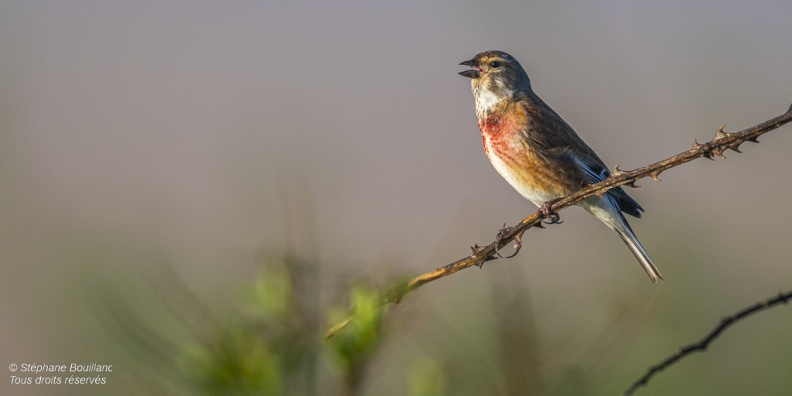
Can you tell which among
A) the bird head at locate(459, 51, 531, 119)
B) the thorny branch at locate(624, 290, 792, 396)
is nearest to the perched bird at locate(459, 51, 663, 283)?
the bird head at locate(459, 51, 531, 119)

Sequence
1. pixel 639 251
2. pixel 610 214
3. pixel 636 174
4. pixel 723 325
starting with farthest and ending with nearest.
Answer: pixel 610 214 → pixel 639 251 → pixel 636 174 → pixel 723 325

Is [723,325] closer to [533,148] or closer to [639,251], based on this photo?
[639,251]

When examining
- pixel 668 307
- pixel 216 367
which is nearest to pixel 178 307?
pixel 216 367

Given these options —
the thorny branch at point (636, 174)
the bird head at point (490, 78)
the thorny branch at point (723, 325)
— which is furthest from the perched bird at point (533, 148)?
the thorny branch at point (723, 325)

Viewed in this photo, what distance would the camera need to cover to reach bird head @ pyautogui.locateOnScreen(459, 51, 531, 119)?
5.34 metres

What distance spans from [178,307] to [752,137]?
3.48 feet

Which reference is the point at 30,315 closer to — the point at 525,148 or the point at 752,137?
the point at 525,148

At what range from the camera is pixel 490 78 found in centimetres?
534

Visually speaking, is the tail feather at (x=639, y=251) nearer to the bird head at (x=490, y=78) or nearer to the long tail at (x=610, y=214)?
the long tail at (x=610, y=214)

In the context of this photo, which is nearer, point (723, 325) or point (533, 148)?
point (723, 325)

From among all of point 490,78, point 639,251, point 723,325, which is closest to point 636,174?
point 723,325

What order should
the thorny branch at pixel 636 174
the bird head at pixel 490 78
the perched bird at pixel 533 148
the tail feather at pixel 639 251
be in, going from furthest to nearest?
1. the bird head at pixel 490 78
2. the perched bird at pixel 533 148
3. the tail feather at pixel 639 251
4. the thorny branch at pixel 636 174

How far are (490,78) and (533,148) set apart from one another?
55 cm

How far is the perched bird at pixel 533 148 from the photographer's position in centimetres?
499
